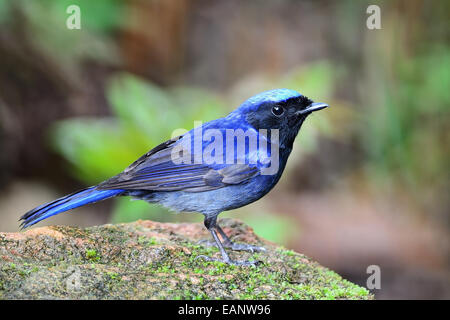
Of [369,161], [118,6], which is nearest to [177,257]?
[369,161]

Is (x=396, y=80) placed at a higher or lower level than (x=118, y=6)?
lower

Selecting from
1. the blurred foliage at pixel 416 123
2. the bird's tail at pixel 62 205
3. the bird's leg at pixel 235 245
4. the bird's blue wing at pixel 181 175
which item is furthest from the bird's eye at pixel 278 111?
the blurred foliage at pixel 416 123

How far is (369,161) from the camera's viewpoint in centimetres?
Answer: 737

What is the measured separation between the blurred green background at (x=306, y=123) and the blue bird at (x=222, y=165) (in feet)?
5.42

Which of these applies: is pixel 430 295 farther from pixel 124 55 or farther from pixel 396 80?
pixel 124 55

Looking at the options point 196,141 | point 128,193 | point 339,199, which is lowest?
point 339,199

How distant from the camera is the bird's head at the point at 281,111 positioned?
167 inches

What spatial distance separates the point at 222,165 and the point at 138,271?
1074 mm

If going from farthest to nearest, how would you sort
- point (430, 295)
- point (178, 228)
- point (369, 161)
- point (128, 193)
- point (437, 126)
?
point (369, 161), point (437, 126), point (430, 295), point (178, 228), point (128, 193)

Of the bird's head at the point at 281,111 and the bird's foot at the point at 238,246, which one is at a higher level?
the bird's head at the point at 281,111

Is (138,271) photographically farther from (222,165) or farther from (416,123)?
(416,123)

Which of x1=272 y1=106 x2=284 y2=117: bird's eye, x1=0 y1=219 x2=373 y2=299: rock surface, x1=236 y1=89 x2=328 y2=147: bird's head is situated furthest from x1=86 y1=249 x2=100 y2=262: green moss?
x1=272 y1=106 x2=284 y2=117: bird's eye

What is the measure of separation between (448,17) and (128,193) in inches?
197

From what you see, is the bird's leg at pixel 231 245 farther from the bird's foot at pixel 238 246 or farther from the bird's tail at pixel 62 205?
the bird's tail at pixel 62 205
